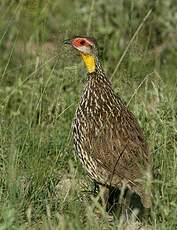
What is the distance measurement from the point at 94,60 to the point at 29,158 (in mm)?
773

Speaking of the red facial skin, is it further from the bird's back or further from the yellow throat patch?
the bird's back

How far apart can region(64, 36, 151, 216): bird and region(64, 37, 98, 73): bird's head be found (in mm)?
15

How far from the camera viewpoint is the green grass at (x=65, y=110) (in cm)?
515

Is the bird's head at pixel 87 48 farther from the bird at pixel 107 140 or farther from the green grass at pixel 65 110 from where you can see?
the green grass at pixel 65 110

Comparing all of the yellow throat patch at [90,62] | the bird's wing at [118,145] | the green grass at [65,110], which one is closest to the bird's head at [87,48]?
the yellow throat patch at [90,62]

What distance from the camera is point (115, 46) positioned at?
8.44m

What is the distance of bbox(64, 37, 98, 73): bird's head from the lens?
598cm

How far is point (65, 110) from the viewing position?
6402mm

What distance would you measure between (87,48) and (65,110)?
596 millimetres

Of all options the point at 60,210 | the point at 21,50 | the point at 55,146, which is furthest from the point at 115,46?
the point at 60,210

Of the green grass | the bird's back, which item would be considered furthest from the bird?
Result: the green grass

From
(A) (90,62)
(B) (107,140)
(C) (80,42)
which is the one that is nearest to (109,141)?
(B) (107,140)

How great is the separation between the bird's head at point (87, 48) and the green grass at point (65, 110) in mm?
162

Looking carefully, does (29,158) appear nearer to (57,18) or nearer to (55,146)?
(55,146)
